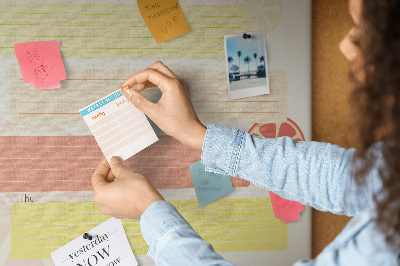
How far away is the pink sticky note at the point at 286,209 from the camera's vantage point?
0.86 metres

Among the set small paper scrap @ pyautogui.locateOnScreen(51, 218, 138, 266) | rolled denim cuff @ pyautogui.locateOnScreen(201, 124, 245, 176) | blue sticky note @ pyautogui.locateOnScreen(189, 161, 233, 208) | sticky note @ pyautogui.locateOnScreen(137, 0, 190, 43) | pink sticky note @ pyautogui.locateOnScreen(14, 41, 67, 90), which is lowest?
small paper scrap @ pyautogui.locateOnScreen(51, 218, 138, 266)

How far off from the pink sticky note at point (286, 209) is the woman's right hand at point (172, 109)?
0.85 ft

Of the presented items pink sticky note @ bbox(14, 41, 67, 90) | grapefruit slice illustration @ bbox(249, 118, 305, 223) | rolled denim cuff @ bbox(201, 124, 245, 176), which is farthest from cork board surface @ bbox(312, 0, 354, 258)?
pink sticky note @ bbox(14, 41, 67, 90)

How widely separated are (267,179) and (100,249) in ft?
1.30

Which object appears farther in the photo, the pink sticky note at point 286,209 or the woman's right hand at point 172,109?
the pink sticky note at point 286,209

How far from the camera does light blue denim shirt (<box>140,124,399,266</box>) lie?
0.54 meters

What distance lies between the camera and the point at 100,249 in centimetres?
80

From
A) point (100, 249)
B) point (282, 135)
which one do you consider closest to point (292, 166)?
point (282, 135)

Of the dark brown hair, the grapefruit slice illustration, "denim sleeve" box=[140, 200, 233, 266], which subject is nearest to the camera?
the dark brown hair

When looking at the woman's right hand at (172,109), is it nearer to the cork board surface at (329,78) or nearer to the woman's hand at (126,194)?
the woman's hand at (126,194)

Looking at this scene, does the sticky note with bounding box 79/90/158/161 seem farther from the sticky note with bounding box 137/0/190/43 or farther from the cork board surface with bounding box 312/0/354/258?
the cork board surface with bounding box 312/0/354/258

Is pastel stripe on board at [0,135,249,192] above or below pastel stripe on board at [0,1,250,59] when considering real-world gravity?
below

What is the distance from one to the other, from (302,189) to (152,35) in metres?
0.44

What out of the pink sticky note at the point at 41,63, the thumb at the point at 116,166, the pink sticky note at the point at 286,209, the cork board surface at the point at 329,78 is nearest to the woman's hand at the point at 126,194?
the thumb at the point at 116,166
